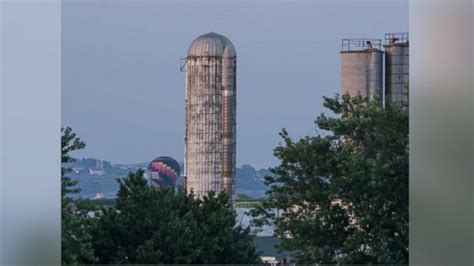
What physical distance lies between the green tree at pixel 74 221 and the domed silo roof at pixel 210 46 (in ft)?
16.4

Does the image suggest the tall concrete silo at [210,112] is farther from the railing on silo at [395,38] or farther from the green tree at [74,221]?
the green tree at [74,221]

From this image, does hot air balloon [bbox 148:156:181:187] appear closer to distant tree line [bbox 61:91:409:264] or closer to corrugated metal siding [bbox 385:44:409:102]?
corrugated metal siding [bbox 385:44:409:102]

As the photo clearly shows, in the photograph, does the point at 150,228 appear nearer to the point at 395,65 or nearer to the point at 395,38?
the point at 395,65

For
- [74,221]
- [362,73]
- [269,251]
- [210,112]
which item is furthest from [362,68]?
[74,221]

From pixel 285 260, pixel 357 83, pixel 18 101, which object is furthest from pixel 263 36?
pixel 18 101

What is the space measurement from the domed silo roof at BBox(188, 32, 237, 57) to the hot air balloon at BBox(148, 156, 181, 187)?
158 centimetres

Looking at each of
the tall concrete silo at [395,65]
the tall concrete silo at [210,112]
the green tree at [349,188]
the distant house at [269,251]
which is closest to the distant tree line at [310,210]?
the green tree at [349,188]

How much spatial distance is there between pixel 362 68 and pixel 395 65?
0.38 m

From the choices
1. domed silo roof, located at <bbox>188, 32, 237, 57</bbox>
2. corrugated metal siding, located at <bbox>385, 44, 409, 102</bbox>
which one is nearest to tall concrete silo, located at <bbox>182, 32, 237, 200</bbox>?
domed silo roof, located at <bbox>188, 32, 237, 57</bbox>

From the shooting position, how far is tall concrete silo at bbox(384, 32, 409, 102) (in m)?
9.66

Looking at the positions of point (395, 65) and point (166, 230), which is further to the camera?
point (395, 65)

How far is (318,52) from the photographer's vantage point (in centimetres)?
1201

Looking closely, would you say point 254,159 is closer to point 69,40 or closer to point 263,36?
point 263,36

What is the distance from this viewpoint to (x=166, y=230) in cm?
771
